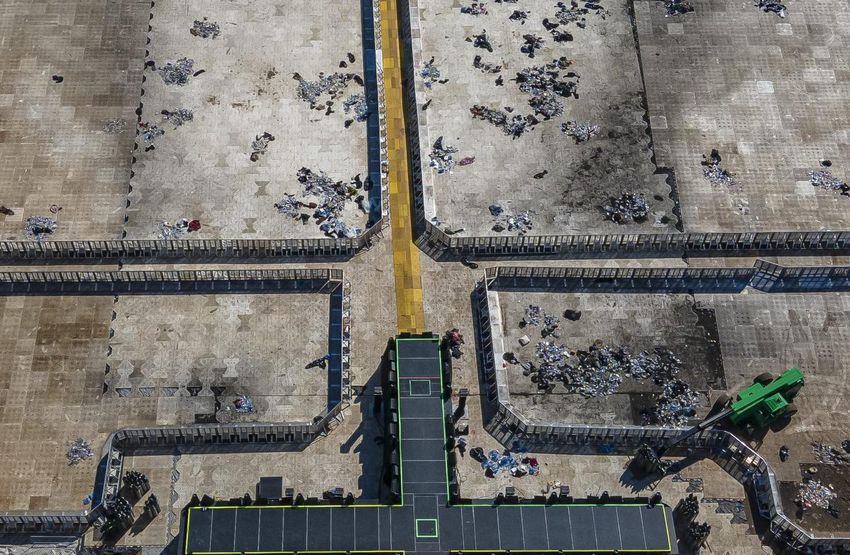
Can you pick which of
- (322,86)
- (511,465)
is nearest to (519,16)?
(322,86)

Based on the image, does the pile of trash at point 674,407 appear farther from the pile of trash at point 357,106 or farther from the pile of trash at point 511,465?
the pile of trash at point 357,106

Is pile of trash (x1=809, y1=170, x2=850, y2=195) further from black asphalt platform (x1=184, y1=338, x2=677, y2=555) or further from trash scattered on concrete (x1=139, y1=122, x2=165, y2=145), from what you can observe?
trash scattered on concrete (x1=139, y1=122, x2=165, y2=145)

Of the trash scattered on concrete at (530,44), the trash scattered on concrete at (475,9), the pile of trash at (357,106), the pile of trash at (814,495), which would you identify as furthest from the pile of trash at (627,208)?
the pile of trash at (814,495)

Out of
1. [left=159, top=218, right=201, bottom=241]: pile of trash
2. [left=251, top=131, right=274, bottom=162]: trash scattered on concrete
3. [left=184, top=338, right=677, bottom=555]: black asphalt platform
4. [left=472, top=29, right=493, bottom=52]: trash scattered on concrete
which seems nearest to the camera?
[left=184, top=338, right=677, bottom=555]: black asphalt platform

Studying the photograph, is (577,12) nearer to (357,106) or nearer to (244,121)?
(357,106)

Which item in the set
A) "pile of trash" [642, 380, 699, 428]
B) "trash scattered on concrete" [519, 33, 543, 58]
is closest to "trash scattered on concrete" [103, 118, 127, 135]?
"trash scattered on concrete" [519, 33, 543, 58]

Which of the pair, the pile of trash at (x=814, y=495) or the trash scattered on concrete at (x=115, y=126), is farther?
the trash scattered on concrete at (x=115, y=126)

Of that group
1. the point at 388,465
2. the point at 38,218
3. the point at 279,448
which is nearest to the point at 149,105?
the point at 38,218
